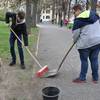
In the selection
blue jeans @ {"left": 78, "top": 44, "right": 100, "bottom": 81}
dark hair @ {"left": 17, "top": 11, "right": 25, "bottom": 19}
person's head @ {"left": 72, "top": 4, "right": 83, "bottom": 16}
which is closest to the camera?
person's head @ {"left": 72, "top": 4, "right": 83, "bottom": 16}

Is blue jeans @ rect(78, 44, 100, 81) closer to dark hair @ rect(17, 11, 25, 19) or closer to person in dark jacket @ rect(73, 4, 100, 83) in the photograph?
person in dark jacket @ rect(73, 4, 100, 83)

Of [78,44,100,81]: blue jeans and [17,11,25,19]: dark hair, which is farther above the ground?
[17,11,25,19]: dark hair

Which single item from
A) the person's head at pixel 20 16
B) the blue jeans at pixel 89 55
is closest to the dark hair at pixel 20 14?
the person's head at pixel 20 16

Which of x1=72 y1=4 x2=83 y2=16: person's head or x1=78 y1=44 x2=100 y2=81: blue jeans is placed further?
x1=78 y1=44 x2=100 y2=81: blue jeans

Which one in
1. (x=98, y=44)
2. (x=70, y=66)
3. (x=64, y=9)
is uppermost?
(x=98, y=44)

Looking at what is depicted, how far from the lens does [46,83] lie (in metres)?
9.50

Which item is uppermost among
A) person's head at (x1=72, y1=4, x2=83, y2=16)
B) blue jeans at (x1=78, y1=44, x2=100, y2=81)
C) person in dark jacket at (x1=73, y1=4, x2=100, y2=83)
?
person's head at (x1=72, y1=4, x2=83, y2=16)

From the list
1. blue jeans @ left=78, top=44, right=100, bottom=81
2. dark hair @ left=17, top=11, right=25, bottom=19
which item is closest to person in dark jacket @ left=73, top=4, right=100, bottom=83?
blue jeans @ left=78, top=44, right=100, bottom=81

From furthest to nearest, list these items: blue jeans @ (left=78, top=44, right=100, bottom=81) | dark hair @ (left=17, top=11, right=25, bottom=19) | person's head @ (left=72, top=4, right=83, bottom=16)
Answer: dark hair @ (left=17, top=11, right=25, bottom=19) < blue jeans @ (left=78, top=44, right=100, bottom=81) < person's head @ (left=72, top=4, right=83, bottom=16)

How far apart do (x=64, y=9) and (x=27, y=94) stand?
65.0 metres

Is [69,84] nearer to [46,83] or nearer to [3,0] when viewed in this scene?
[46,83]

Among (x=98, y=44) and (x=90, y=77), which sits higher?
(x=98, y=44)

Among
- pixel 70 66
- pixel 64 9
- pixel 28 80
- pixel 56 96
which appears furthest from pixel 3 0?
pixel 64 9

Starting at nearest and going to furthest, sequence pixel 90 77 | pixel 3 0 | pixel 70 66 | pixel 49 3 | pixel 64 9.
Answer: pixel 90 77 → pixel 70 66 → pixel 3 0 → pixel 64 9 → pixel 49 3
